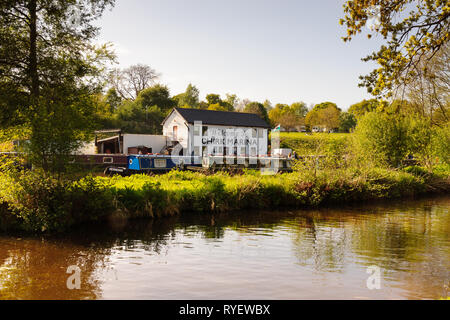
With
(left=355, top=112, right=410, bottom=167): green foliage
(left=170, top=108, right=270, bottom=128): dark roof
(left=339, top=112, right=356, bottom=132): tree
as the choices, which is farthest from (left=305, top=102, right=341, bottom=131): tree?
(left=355, top=112, right=410, bottom=167): green foliage

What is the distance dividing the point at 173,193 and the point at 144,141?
28632mm

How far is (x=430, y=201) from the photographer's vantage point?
22.0 meters

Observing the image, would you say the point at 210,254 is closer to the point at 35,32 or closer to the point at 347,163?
the point at 35,32

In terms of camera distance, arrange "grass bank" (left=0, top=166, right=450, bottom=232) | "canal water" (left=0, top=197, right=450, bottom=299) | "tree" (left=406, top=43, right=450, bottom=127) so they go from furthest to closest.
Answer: "tree" (left=406, top=43, right=450, bottom=127)
"grass bank" (left=0, top=166, right=450, bottom=232)
"canal water" (left=0, top=197, right=450, bottom=299)

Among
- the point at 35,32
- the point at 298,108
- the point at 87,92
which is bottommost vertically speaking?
the point at 87,92

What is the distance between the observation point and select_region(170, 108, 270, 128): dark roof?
44531mm

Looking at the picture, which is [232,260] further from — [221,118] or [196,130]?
[221,118]

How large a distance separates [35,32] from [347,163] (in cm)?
1641

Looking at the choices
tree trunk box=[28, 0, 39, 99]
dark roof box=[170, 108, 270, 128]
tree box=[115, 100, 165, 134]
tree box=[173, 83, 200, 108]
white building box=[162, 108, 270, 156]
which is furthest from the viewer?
tree box=[173, 83, 200, 108]

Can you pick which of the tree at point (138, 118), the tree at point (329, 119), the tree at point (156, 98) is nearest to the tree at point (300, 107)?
the tree at point (329, 119)

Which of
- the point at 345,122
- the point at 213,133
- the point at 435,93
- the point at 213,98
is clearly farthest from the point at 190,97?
the point at 435,93

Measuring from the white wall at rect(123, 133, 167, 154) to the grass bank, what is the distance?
21.3m

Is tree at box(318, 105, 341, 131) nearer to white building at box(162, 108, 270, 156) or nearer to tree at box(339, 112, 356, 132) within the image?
tree at box(339, 112, 356, 132)
